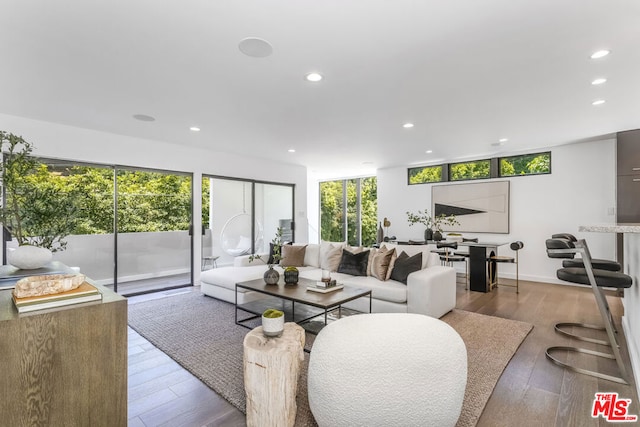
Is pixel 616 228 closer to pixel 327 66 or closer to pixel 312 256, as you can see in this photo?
pixel 327 66

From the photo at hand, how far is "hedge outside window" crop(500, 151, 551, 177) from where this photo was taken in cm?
564

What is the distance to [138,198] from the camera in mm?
4973

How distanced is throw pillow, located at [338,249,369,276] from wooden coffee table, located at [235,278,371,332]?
2.34 feet

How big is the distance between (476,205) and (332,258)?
12.2 feet

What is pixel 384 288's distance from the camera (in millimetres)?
3520

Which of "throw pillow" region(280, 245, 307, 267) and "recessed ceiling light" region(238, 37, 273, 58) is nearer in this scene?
"recessed ceiling light" region(238, 37, 273, 58)

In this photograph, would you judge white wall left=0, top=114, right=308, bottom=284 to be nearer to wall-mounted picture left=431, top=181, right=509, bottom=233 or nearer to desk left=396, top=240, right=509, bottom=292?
wall-mounted picture left=431, top=181, right=509, bottom=233

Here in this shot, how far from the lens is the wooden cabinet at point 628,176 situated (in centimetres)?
440

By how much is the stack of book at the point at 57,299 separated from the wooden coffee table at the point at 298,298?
5.50 ft

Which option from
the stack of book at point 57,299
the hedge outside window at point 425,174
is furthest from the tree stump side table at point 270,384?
the hedge outside window at point 425,174

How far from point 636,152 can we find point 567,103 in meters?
2.09

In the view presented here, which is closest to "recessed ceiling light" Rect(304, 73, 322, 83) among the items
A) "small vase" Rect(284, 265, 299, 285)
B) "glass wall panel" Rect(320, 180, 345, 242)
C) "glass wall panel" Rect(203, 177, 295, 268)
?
"small vase" Rect(284, 265, 299, 285)

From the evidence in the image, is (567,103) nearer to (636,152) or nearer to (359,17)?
(636,152)

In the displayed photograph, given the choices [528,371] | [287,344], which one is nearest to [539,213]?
[528,371]
